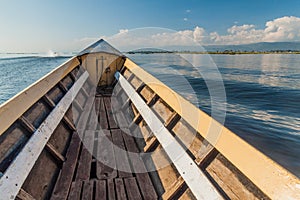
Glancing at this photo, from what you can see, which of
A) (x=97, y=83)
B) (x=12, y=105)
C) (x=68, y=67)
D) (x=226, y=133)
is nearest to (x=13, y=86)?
(x=97, y=83)

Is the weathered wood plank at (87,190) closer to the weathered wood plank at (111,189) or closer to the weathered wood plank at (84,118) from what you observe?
the weathered wood plank at (111,189)

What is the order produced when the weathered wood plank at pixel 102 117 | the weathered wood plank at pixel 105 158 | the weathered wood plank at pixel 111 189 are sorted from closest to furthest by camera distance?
1. the weathered wood plank at pixel 111 189
2. the weathered wood plank at pixel 105 158
3. the weathered wood plank at pixel 102 117

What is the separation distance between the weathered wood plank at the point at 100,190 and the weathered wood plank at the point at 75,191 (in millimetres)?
180

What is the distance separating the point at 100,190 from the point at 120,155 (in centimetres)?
74

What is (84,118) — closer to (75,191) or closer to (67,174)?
(67,174)

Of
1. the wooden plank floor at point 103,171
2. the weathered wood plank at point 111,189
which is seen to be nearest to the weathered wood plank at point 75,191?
the wooden plank floor at point 103,171

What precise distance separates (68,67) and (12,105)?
3117mm

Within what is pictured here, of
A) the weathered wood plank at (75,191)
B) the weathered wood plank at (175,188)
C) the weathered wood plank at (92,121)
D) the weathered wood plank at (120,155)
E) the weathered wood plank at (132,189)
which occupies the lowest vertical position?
the weathered wood plank at (92,121)

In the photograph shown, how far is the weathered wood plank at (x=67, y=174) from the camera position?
7.04ft

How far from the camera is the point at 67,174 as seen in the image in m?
2.45

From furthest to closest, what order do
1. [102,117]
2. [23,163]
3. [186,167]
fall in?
A: [102,117] → [186,167] → [23,163]

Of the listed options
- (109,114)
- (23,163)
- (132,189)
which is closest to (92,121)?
(109,114)

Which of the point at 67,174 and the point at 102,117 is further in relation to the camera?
the point at 102,117

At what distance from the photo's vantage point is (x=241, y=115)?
333 inches
